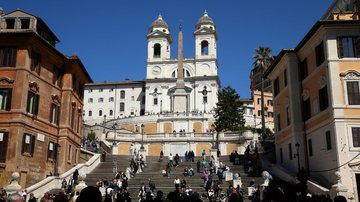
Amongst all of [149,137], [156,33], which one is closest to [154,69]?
[156,33]

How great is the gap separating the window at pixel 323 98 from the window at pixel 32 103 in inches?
837

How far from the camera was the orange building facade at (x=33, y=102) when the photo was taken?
97.6ft

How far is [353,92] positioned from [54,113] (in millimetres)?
23430

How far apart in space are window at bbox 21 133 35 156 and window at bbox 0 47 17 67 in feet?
18.0

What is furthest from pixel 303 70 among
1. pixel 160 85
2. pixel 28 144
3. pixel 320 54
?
pixel 160 85

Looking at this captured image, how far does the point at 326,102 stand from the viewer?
1158 inches

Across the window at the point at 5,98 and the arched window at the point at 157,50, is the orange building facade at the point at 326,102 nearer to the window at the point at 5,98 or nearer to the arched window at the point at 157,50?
the window at the point at 5,98

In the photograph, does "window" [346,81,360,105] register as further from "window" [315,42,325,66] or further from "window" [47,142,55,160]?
"window" [47,142,55,160]

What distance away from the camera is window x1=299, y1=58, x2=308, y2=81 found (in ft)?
111

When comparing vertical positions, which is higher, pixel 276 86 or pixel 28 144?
pixel 276 86

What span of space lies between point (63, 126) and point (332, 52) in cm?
2219

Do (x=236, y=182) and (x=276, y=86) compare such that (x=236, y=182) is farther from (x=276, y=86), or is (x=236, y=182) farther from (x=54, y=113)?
(x=54, y=113)

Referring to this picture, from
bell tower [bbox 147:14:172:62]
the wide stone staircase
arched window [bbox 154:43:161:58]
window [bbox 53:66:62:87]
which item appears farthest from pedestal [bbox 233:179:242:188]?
arched window [bbox 154:43:161:58]

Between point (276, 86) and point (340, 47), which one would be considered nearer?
point (340, 47)
